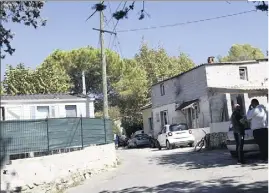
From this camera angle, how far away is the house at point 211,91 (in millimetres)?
30266

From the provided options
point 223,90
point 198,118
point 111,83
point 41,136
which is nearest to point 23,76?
point 111,83

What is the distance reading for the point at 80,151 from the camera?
15164 millimetres

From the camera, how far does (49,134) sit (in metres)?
13.8

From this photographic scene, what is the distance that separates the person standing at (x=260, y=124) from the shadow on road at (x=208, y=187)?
2.09 m

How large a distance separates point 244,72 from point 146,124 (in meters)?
14.6

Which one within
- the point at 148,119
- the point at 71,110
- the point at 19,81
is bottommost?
the point at 71,110

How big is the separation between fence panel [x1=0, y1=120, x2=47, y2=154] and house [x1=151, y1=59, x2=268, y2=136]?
51.5ft

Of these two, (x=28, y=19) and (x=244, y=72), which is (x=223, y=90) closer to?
(x=244, y=72)

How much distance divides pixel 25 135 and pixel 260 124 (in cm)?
637

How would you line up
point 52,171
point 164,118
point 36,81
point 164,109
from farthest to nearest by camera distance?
point 36,81 → point 164,118 → point 164,109 → point 52,171

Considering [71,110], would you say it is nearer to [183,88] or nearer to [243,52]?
[183,88]

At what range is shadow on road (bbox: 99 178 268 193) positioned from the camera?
9640 millimetres

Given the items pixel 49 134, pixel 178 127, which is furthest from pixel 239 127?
pixel 178 127

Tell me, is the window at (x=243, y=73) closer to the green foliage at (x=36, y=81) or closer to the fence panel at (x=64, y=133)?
the green foliage at (x=36, y=81)
